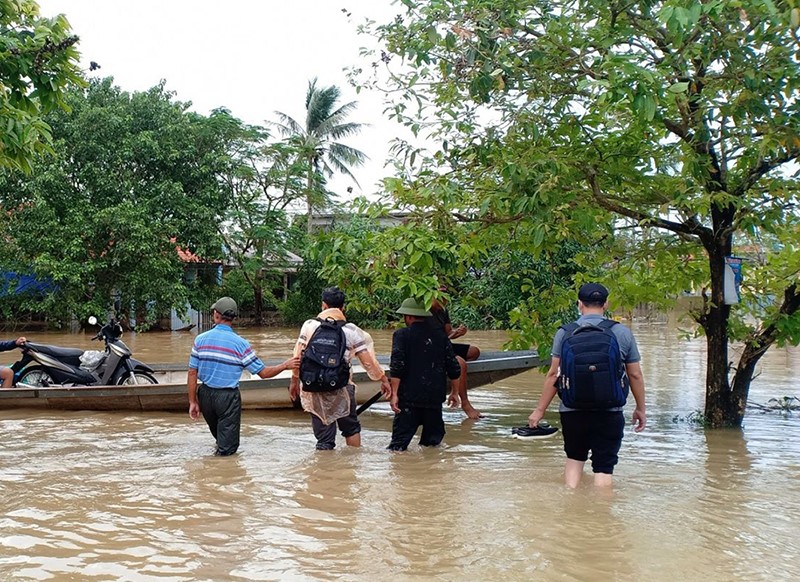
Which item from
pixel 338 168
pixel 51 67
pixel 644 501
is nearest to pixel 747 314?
pixel 644 501

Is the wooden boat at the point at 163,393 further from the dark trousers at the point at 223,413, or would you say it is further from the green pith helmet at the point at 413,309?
the green pith helmet at the point at 413,309

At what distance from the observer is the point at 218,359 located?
666 centimetres

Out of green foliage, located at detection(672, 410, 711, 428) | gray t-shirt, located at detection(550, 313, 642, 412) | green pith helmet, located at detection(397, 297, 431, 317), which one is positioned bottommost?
green foliage, located at detection(672, 410, 711, 428)

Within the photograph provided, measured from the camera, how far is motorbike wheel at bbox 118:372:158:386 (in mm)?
10688

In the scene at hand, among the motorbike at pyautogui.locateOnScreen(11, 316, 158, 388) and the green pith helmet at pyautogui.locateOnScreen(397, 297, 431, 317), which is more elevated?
the green pith helmet at pyautogui.locateOnScreen(397, 297, 431, 317)

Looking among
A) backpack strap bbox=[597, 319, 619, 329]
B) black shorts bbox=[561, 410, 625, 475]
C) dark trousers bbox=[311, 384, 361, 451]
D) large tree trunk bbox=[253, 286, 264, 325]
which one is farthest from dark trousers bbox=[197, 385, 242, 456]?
large tree trunk bbox=[253, 286, 264, 325]

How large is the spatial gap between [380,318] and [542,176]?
2795mm

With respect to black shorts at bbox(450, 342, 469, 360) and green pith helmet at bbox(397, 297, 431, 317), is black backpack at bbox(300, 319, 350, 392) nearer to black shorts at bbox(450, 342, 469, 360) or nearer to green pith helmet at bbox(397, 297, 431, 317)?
green pith helmet at bbox(397, 297, 431, 317)

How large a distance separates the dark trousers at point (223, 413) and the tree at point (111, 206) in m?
18.1

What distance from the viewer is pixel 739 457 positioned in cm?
725

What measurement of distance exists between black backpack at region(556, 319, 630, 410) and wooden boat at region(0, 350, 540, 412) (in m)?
4.81

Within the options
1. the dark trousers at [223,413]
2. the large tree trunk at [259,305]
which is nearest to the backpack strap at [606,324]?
the dark trousers at [223,413]

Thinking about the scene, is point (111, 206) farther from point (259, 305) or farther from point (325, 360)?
point (325, 360)

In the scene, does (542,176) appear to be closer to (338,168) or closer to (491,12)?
(491,12)
